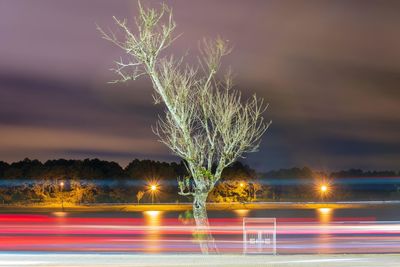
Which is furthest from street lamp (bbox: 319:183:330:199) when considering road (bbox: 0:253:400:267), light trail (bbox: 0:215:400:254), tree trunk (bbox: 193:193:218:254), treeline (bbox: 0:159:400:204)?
road (bbox: 0:253:400:267)

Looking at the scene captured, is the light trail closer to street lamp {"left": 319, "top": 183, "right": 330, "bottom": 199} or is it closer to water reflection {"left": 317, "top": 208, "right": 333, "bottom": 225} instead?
water reflection {"left": 317, "top": 208, "right": 333, "bottom": 225}

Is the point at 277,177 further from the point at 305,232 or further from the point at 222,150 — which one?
the point at 222,150

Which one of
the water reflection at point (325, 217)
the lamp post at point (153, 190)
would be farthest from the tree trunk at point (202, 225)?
the lamp post at point (153, 190)

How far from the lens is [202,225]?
19953 millimetres

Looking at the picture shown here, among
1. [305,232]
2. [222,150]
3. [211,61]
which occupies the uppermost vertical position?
[211,61]

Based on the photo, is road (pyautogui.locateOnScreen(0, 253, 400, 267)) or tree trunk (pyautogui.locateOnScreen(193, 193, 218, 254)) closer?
road (pyautogui.locateOnScreen(0, 253, 400, 267))

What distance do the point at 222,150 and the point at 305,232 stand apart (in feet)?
101

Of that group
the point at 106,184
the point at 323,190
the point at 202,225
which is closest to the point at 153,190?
the point at 106,184

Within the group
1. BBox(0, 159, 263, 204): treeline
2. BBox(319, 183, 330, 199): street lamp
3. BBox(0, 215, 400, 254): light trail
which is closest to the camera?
BBox(0, 215, 400, 254): light trail

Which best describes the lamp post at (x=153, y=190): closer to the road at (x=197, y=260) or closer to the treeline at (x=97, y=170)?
the treeline at (x=97, y=170)

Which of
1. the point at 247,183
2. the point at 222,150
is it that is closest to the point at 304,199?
the point at 247,183

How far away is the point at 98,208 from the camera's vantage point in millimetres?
92500

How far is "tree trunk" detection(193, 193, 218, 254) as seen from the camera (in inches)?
788

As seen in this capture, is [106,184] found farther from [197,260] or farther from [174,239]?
[197,260]
